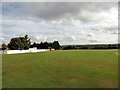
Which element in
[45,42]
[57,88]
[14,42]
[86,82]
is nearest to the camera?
[57,88]

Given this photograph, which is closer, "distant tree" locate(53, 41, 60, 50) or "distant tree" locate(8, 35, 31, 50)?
"distant tree" locate(8, 35, 31, 50)

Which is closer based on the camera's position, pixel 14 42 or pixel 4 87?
pixel 4 87

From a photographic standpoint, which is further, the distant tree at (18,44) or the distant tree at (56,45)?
the distant tree at (56,45)

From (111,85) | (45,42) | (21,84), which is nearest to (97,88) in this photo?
(111,85)

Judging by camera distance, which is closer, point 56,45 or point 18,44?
point 18,44

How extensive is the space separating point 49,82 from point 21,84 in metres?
1.50

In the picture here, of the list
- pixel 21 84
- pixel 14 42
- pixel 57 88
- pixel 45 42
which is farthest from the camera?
pixel 45 42

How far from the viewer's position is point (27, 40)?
10906cm

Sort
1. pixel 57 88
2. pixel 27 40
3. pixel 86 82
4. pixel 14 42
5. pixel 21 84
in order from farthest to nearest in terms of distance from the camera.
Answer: pixel 27 40
pixel 14 42
pixel 86 82
pixel 21 84
pixel 57 88

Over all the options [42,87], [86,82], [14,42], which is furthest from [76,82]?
[14,42]

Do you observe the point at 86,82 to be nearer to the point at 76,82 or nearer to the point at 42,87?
the point at 76,82

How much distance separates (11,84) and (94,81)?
177 inches

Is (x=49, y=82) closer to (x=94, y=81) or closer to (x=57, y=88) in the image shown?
(x=57, y=88)

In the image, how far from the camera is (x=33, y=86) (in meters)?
11.6
